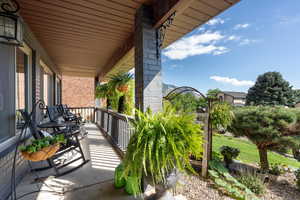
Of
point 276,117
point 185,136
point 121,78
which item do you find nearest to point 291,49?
point 276,117

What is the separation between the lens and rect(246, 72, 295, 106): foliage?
1600 centimetres

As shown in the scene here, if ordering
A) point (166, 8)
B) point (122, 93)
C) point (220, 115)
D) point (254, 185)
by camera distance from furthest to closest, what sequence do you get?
point (122, 93), point (220, 115), point (254, 185), point (166, 8)

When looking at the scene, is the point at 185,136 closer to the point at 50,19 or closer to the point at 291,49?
the point at 50,19

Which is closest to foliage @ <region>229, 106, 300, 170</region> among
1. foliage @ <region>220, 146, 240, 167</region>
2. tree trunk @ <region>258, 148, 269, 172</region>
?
tree trunk @ <region>258, 148, 269, 172</region>

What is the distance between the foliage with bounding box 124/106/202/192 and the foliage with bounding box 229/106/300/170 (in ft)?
9.16

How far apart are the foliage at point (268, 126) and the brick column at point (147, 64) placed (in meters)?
2.52

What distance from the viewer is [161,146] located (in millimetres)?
1152

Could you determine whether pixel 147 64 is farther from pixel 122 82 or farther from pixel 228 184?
pixel 228 184

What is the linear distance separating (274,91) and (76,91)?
2109cm

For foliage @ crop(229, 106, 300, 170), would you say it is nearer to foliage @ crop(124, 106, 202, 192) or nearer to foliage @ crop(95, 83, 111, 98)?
foliage @ crop(124, 106, 202, 192)

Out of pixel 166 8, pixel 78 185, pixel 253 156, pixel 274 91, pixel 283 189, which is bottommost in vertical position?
pixel 253 156

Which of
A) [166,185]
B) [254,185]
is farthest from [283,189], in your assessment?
[166,185]

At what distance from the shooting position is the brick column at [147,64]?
208cm

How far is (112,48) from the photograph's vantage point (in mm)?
3627
